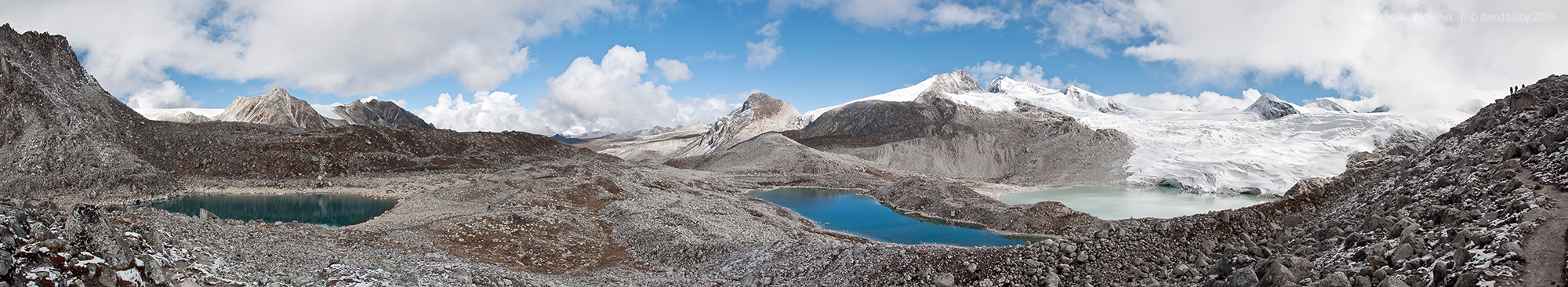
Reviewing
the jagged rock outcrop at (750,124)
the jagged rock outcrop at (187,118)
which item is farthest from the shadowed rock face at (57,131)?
the jagged rock outcrop at (750,124)

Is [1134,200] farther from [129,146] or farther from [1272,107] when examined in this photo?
[129,146]

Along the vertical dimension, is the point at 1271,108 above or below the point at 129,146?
above

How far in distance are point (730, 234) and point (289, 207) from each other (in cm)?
3957

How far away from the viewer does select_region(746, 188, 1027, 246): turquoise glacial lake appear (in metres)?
41.1

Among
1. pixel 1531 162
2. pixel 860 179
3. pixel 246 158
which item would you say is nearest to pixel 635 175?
pixel 860 179

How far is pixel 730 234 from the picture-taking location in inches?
1232

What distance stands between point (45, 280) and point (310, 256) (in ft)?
24.5

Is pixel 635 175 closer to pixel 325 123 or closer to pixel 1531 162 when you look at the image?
pixel 1531 162

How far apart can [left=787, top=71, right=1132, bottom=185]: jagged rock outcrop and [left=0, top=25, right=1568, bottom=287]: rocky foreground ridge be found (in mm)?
49540

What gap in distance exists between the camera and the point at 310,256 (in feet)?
56.2

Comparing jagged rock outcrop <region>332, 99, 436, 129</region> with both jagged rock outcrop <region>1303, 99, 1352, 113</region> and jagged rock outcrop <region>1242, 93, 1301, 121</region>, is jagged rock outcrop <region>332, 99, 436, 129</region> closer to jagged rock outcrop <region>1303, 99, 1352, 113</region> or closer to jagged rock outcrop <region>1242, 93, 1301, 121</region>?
jagged rock outcrop <region>1242, 93, 1301, 121</region>

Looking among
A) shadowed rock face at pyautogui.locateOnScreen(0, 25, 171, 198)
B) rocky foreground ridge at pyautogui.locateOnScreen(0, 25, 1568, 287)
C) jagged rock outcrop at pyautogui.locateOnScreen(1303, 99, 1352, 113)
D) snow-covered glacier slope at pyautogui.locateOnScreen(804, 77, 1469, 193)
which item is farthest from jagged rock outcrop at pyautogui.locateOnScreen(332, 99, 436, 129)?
jagged rock outcrop at pyautogui.locateOnScreen(1303, 99, 1352, 113)

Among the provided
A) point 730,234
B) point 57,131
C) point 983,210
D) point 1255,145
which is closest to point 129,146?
point 57,131

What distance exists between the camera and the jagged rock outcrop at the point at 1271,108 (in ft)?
380
